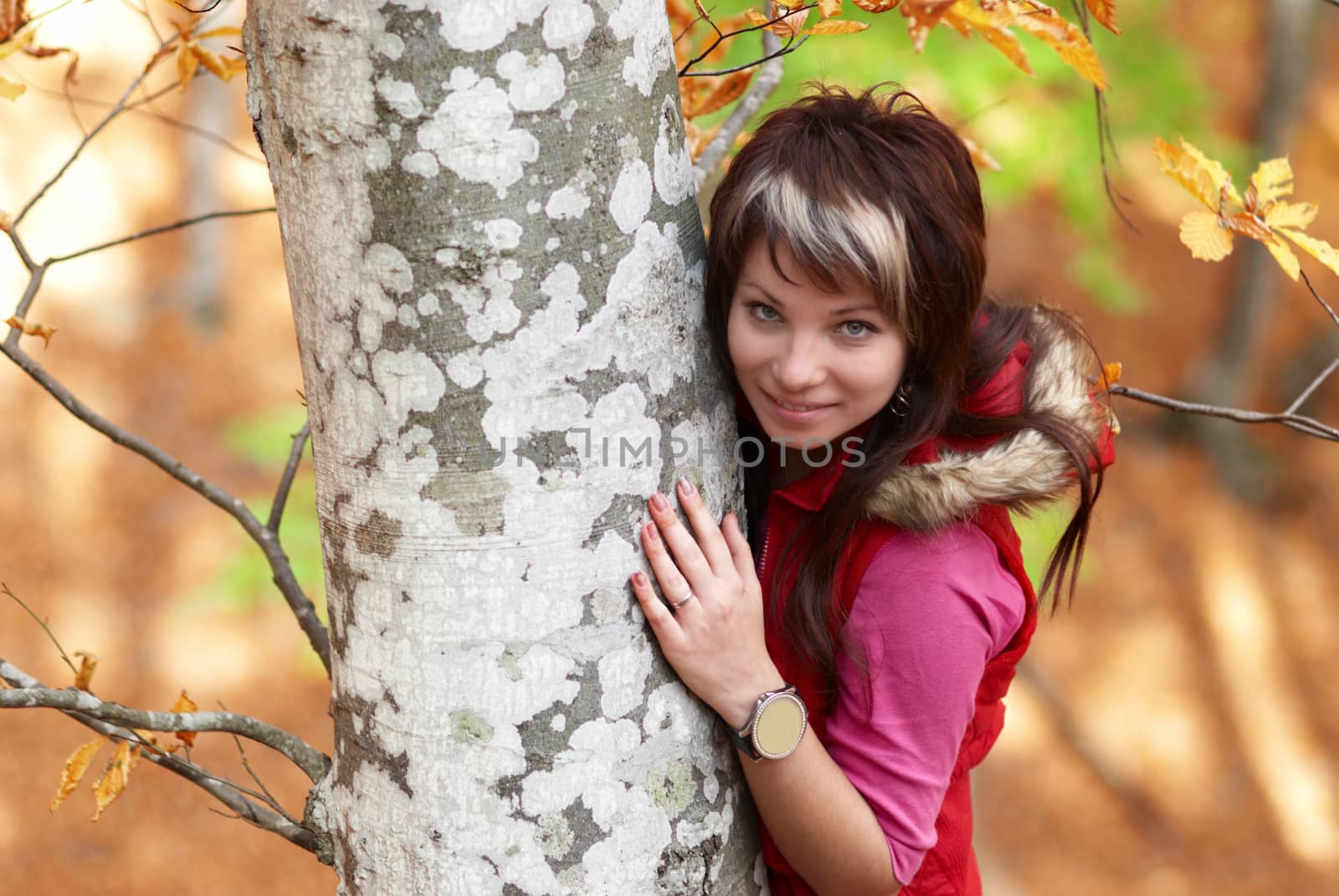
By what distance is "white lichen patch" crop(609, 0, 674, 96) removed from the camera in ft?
4.73

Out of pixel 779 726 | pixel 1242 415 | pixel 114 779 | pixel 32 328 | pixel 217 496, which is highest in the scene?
pixel 32 328

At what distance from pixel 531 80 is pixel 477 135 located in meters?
0.10

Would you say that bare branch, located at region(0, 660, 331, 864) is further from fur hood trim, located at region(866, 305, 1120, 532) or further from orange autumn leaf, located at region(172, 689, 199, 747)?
fur hood trim, located at region(866, 305, 1120, 532)

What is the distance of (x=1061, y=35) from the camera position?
1.64 metres

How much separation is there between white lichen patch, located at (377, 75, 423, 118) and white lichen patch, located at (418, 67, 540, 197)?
0.02 m

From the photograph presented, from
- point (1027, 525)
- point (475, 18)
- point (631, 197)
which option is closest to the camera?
point (475, 18)

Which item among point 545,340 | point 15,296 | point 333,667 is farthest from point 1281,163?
point 15,296

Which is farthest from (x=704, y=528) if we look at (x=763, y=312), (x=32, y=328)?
(x=32, y=328)

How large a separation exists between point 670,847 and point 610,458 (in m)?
0.58

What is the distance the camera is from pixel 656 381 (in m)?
1.54

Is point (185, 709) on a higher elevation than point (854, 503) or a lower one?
lower

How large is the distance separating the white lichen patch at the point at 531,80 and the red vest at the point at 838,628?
77 centimetres

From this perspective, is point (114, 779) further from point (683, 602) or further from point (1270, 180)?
point (1270, 180)

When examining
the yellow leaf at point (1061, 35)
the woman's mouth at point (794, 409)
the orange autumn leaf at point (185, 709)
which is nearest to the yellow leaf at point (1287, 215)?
the yellow leaf at point (1061, 35)
